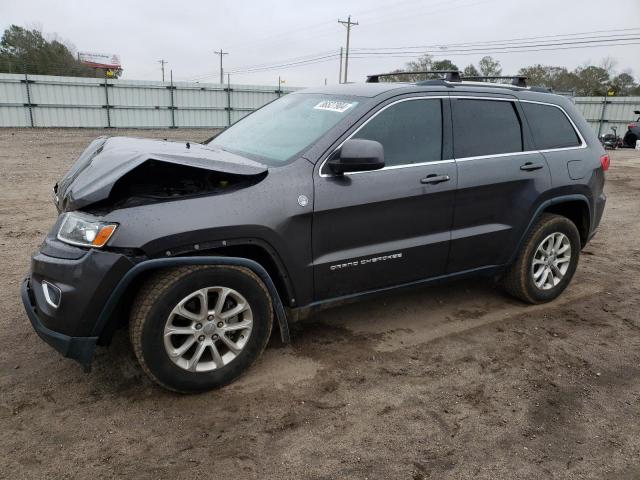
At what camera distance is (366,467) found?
251 cm

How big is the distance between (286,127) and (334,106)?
1.27ft

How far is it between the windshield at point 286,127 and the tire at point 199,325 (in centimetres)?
88

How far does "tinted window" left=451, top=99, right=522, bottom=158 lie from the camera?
386cm

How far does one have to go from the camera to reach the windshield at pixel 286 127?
345 centimetres

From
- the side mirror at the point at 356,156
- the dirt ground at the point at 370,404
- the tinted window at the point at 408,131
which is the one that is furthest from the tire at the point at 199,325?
the tinted window at the point at 408,131

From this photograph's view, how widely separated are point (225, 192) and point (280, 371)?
122 cm

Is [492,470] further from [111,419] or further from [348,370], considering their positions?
[111,419]

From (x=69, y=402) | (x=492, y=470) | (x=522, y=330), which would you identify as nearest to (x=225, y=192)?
(x=69, y=402)

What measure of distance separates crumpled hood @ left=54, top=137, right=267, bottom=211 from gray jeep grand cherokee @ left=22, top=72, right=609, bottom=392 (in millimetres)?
14

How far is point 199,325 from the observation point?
295 centimetres

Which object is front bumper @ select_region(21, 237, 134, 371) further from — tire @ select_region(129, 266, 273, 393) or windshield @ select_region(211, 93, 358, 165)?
windshield @ select_region(211, 93, 358, 165)

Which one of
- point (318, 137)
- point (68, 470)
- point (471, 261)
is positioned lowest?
point (68, 470)

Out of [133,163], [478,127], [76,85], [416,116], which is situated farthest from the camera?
[76,85]

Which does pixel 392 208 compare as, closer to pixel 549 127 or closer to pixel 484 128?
pixel 484 128
